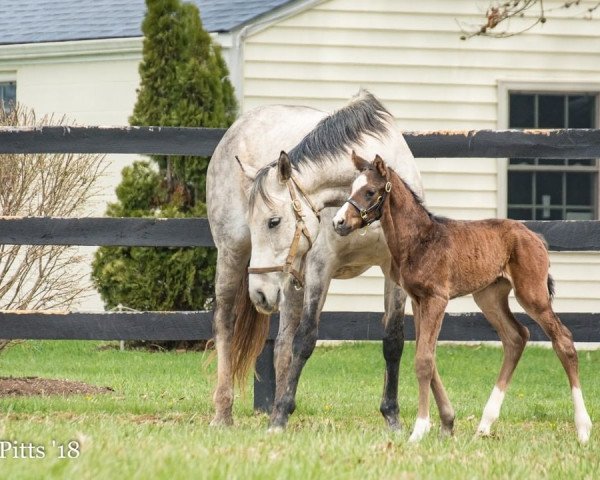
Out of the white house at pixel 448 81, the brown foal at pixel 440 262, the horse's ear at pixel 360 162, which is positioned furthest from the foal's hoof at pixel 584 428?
the white house at pixel 448 81

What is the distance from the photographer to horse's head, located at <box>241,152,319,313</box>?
6711mm

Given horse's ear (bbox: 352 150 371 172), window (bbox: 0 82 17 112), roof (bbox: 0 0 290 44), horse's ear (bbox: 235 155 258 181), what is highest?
roof (bbox: 0 0 290 44)

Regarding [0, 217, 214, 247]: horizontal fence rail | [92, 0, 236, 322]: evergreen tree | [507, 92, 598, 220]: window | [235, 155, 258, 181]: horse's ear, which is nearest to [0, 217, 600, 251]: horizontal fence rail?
[0, 217, 214, 247]: horizontal fence rail

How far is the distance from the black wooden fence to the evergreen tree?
179 inches

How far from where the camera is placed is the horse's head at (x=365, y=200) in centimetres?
637

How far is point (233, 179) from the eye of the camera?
776 cm

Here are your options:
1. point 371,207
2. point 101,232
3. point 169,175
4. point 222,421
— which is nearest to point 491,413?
point 371,207

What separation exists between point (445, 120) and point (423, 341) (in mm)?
8302

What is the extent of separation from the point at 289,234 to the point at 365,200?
55 centimetres

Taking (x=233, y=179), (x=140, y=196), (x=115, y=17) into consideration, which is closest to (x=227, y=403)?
(x=233, y=179)

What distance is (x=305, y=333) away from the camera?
7.07m

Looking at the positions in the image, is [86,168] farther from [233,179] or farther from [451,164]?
[451,164]

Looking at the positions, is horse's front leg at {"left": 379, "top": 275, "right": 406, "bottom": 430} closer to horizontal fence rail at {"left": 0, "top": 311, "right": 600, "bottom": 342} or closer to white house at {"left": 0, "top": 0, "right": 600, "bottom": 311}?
horizontal fence rail at {"left": 0, "top": 311, "right": 600, "bottom": 342}

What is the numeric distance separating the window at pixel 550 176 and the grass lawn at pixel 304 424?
68.6 inches
